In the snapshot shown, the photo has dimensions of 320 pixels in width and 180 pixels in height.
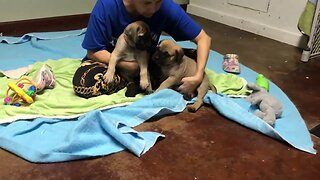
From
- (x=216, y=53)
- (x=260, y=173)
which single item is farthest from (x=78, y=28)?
(x=260, y=173)

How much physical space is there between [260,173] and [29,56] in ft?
4.51

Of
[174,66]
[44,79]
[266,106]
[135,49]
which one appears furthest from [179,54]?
[44,79]

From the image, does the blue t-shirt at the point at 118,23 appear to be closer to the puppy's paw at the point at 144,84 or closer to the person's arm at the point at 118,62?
the person's arm at the point at 118,62

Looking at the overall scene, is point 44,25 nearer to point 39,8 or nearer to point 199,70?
point 39,8

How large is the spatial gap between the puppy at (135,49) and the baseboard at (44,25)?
123 centimetres

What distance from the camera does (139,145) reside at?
143 centimetres

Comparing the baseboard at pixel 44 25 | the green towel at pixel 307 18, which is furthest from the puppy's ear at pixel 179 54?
the baseboard at pixel 44 25

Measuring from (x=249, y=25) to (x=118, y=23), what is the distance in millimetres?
1702

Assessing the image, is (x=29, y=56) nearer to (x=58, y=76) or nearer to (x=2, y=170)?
(x=58, y=76)

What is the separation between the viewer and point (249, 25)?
3160 millimetres

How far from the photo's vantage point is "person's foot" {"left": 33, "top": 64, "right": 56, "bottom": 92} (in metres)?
1.70

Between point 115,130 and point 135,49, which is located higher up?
point 135,49

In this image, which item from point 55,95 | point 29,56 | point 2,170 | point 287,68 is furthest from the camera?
point 287,68

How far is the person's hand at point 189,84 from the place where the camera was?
1.72 meters
